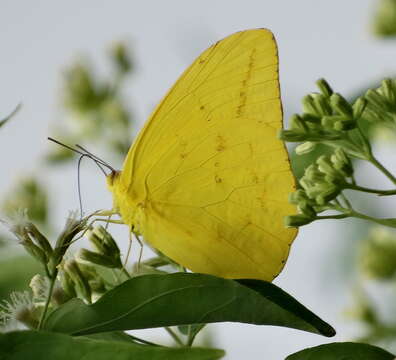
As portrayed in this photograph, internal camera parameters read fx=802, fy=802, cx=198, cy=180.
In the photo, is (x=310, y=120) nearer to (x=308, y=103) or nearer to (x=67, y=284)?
(x=308, y=103)

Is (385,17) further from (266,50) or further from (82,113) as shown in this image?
Result: (266,50)

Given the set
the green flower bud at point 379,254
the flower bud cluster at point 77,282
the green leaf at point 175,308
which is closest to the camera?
the green leaf at point 175,308

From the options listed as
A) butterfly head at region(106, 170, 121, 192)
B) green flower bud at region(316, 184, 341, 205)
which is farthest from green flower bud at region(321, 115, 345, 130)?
butterfly head at region(106, 170, 121, 192)

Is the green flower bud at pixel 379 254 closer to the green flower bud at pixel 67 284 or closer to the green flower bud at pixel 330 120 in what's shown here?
the green flower bud at pixel 330 120

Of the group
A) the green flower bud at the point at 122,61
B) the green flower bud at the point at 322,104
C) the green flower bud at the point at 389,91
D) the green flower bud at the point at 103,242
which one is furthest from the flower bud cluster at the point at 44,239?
the green flower bud at the point at 122,61

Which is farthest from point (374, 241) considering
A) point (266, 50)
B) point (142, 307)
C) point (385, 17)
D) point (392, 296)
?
point (142, 307)
